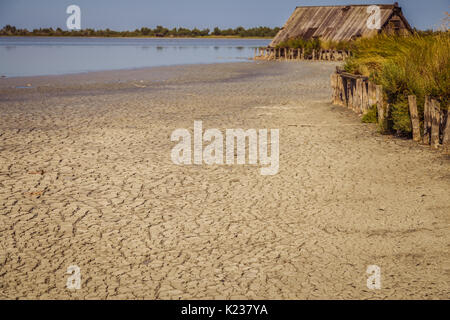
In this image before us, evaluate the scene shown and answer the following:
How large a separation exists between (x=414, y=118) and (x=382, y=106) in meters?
1.15

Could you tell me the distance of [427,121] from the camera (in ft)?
25.9

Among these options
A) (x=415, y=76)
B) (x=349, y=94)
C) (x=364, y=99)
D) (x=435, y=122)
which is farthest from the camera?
(x=349, y=94)

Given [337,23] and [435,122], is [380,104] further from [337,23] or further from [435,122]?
[337,23]

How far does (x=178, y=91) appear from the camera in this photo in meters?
17.3

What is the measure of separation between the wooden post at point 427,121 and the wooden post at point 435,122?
0.36ft

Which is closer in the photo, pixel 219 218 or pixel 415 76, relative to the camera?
pixel 219 218

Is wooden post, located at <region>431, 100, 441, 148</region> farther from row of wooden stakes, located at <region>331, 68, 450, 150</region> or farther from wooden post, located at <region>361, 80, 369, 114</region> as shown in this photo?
wooden post, located at <region>361, 80, 369, 114</region>

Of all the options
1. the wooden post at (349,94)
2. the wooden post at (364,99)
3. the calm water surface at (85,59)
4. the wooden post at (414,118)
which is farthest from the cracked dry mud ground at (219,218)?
the calm water surface at (85,59)

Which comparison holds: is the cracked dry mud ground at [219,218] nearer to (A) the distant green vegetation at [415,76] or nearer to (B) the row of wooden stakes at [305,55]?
(A) the distant green vegetation at [415,76]

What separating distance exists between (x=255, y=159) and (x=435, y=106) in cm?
307

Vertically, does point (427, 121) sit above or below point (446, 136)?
above

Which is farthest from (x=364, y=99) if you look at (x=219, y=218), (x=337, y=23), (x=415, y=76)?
(x=337, y=23)

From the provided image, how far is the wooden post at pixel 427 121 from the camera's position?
779cm

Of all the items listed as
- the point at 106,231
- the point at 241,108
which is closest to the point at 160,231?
the point at 106,231
